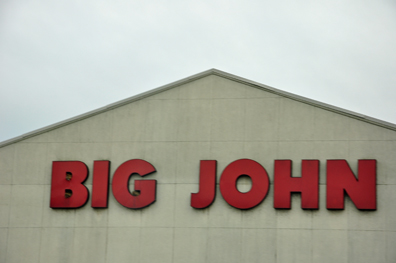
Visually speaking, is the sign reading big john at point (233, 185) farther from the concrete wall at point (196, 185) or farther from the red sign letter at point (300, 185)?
the concrete wall at point (196, 185)

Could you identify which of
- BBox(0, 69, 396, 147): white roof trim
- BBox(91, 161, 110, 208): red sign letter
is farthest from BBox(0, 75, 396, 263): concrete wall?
BBox(91, 161, 110, 208): red sign letter

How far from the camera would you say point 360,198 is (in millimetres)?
24250

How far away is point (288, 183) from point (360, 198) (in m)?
3.11

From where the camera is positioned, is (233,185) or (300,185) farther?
(233,185)

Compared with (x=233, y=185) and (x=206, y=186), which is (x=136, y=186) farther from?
(x=233, y=185)

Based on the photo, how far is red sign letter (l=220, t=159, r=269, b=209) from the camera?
25.4m

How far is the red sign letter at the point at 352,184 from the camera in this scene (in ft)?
79.4

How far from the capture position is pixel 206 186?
85.0 ft

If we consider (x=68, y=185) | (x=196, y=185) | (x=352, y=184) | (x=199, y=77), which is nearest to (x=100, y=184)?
(x=68, y=185)

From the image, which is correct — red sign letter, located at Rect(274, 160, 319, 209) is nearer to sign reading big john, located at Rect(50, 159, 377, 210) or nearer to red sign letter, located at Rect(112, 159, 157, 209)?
sign reading big john, located at Rect(50, 159, 377, 210)

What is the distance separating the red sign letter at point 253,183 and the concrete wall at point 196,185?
0.34 m

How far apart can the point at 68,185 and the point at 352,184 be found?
518 inches

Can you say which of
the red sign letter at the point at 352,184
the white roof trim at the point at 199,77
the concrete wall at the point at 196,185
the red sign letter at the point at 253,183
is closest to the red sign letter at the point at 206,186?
the concrete wall at the point at 196,185

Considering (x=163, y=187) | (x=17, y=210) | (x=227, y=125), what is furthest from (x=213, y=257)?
(x=17, y=210)
